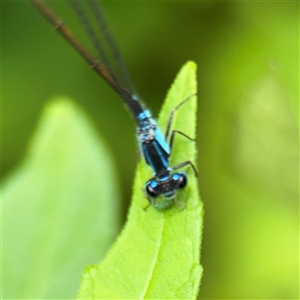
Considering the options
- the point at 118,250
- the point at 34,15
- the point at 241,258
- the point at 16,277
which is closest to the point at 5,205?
the point at 16,277

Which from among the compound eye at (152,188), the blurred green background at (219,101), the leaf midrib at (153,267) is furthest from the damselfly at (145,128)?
the blurred green background at (219,101)

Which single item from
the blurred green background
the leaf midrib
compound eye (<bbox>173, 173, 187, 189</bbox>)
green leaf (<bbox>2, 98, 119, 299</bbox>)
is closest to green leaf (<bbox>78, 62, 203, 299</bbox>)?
the leaf midrib

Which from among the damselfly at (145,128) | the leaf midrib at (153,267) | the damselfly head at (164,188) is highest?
the damselfly at (145,128)

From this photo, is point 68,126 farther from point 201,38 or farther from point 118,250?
point 201,38

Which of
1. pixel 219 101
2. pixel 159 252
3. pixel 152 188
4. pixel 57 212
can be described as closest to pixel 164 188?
pixel 152 188

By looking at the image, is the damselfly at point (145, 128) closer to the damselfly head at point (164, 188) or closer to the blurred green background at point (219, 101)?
the damselfly head at point (164, 188)

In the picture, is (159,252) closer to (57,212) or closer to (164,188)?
(164,188)
